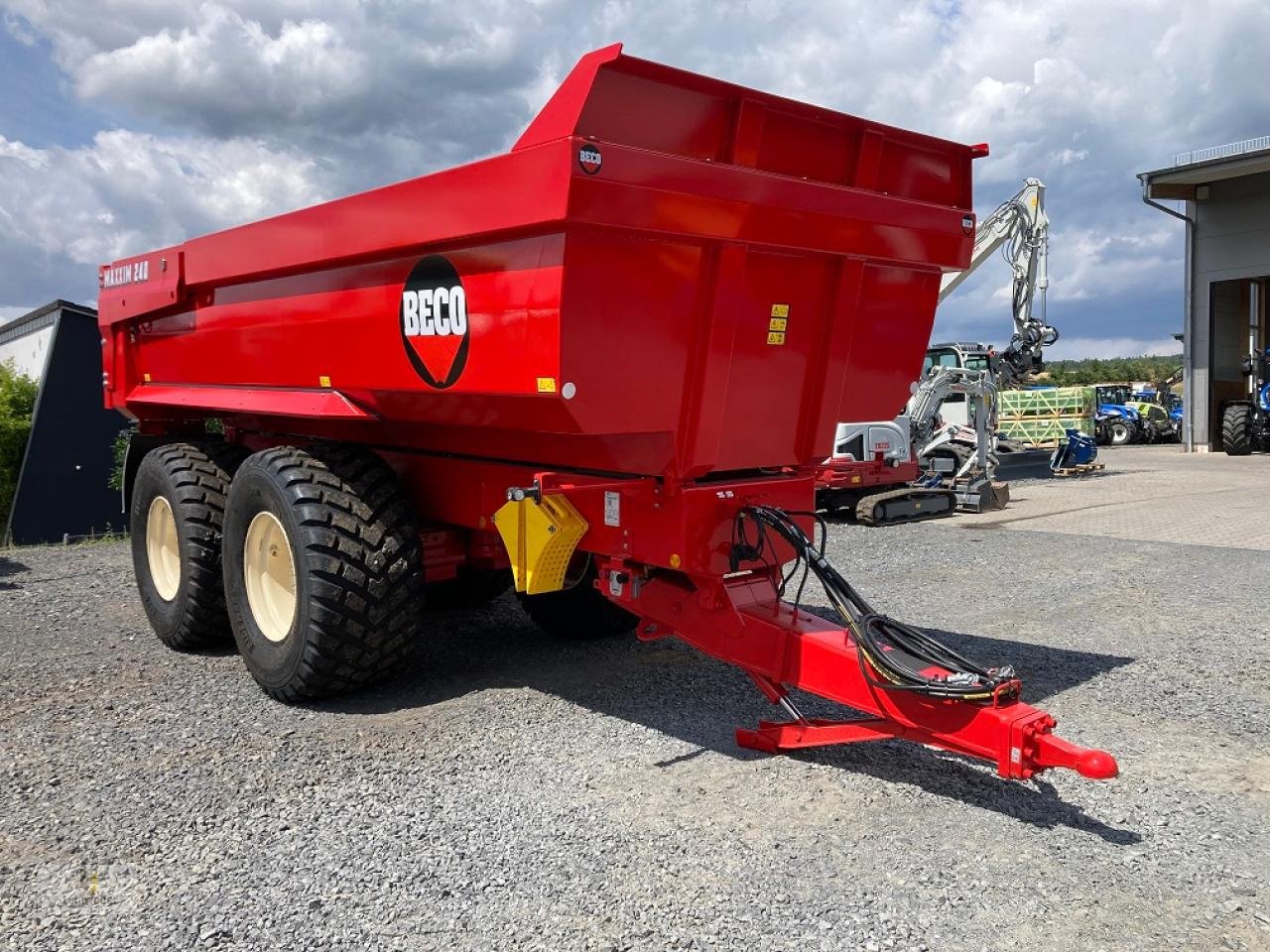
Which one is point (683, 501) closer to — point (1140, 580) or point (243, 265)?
point (243, 265)

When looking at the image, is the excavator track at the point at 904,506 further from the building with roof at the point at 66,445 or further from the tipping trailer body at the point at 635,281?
the building with roof at the point at 66,445

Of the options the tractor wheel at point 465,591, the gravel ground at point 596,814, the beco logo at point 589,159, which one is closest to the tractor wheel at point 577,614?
the gravel ground at point 596,814

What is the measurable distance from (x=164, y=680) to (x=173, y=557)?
1.00m

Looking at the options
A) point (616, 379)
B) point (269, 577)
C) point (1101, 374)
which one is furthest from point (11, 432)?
point (1101, 374)

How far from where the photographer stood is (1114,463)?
21.0m

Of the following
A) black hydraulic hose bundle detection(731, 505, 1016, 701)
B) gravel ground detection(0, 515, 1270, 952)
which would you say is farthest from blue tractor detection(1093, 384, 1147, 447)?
black hydraulic hose bundle detection(731, 505, 1016, 701)

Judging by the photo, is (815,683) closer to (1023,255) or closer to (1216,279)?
(1023,255)

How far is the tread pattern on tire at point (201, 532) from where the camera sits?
219 inches

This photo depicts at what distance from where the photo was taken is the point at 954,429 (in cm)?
1405

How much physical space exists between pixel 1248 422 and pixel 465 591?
65.8ft

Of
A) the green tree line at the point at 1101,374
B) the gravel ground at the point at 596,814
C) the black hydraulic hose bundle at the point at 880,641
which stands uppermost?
the green tree line at the point at 1101,374

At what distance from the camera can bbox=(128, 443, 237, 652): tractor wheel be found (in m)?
5.58

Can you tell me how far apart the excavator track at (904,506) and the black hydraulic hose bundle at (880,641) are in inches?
287

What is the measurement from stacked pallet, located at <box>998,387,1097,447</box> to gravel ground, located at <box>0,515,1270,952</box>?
17.8 m
